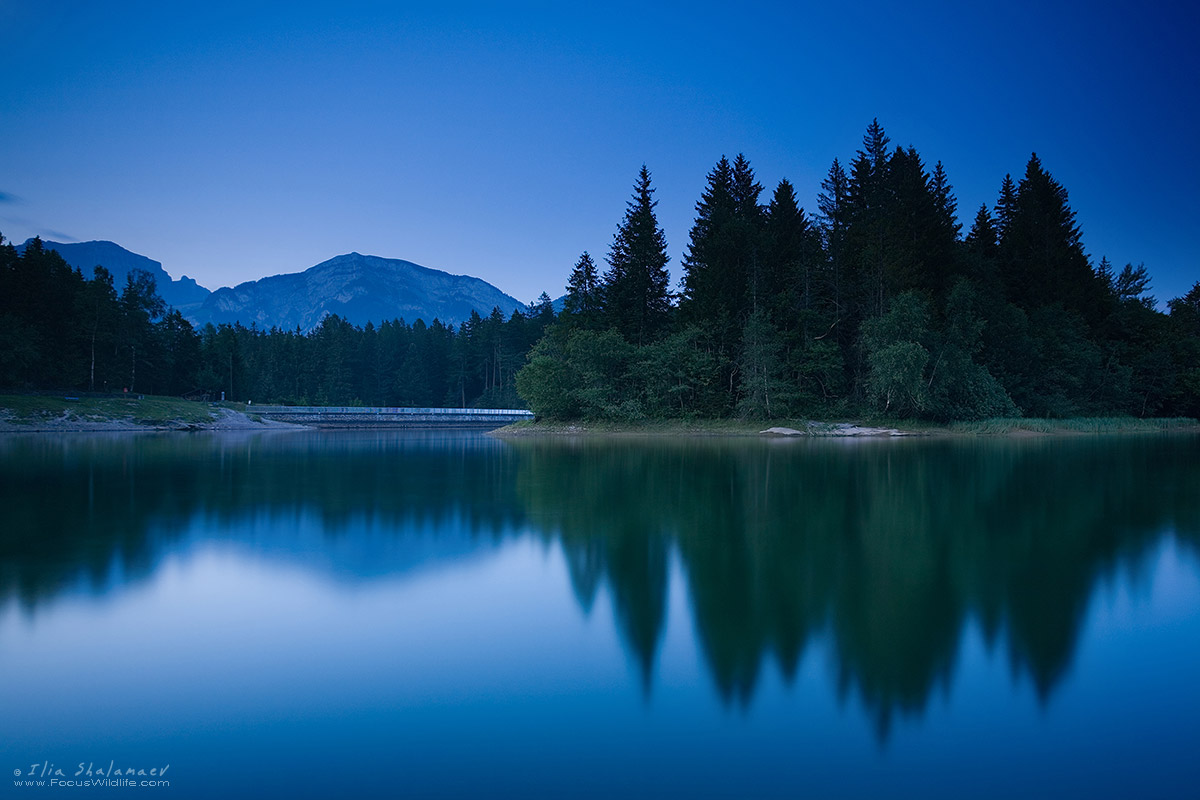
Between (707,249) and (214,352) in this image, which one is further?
(214,352)

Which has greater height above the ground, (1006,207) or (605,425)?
(1006,207)

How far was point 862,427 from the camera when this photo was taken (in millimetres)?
41688

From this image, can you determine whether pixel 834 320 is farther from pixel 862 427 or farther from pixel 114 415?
pixel 114 415

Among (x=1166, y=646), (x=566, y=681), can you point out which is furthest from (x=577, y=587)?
(x=1166, y=646)

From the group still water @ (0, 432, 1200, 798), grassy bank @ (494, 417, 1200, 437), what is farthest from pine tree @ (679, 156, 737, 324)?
still water @ (0, 432, 1200, 798)

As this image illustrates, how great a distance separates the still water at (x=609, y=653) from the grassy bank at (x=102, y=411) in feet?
153

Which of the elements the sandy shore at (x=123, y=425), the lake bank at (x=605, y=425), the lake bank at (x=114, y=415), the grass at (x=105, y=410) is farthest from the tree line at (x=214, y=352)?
the sandy shore at (x=123, y=425)

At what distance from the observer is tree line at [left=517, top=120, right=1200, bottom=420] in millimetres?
42781

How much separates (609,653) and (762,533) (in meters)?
4.93

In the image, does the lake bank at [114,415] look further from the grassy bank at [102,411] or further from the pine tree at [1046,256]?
the pine tree at [1046,256]

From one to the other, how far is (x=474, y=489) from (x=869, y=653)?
40.0ft

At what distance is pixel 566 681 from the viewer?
184 inches

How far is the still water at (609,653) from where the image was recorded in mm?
3576

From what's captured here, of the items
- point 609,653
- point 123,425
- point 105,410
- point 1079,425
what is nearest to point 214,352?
point 105,410
